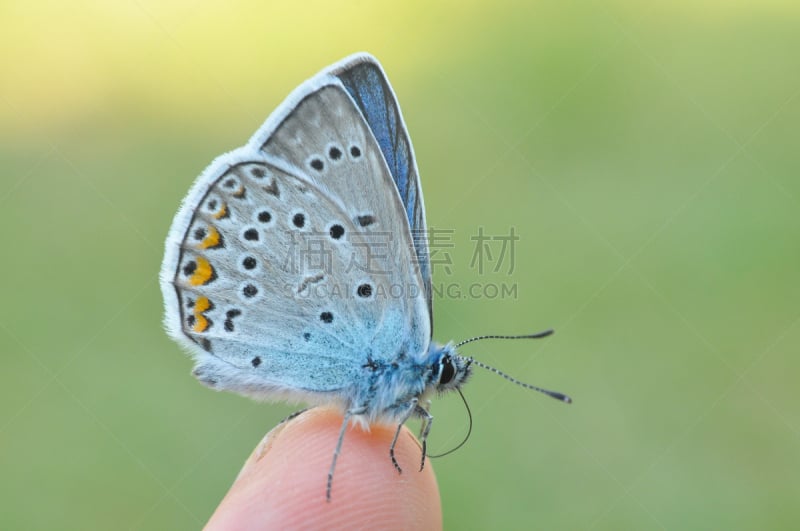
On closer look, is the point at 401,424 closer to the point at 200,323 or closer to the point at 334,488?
the point at 334,488

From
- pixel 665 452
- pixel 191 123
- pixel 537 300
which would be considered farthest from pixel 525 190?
pixel 191 123

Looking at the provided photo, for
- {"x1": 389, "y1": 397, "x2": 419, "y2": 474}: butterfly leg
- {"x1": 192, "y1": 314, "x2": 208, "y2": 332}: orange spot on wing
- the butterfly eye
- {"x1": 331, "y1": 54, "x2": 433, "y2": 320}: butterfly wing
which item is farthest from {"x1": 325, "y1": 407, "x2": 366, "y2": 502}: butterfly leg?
{"x1": 192, "y1": 314, "x2": 208, "y2": 332}: orange spot on wing

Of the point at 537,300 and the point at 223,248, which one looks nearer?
the point at 223,248

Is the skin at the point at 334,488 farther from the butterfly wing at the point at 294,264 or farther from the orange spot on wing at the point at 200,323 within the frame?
the orange spot on wing at the point at 200,323

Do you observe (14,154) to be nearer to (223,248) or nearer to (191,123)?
(191,123)

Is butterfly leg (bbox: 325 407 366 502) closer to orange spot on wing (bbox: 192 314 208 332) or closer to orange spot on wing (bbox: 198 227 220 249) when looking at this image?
orange spot on wing (bbox: 192 314 208 332)
